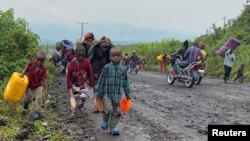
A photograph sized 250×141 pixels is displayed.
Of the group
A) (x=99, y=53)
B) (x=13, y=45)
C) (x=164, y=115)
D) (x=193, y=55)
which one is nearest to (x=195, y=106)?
(x=164, y=115)

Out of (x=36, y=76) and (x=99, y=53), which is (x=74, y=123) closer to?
(x=36, y=76)

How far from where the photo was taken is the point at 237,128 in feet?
23.0

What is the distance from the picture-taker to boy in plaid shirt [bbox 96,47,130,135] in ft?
31.4

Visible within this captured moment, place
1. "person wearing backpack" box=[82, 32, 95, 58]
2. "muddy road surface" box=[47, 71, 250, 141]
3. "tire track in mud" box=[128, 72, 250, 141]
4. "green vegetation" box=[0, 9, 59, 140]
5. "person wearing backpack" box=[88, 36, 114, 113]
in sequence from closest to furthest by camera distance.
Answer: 1. "muddy road surface" box=[47, 71, 250, 141]
2. "tire track in mud" box=[128, 72, 250, 141]
3. "person wearing backpack" box=[88, 36, 114, 113]
4. "person wearing backpack" box=[82, 32, 95, 58]
5. "green vegetation" box=[0, 9, 59, 140]

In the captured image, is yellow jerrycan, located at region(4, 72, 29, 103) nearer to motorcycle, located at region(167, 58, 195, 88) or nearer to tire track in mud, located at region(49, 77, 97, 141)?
tire track in mud, located at region(49, 77, 97, 141)

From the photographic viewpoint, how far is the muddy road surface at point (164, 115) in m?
9.70

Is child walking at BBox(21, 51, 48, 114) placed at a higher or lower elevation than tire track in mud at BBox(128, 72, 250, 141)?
higher

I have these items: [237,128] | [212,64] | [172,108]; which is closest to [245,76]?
[212,64]

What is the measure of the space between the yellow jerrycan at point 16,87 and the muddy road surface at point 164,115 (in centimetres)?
106

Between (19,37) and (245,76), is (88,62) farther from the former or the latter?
(245,76)

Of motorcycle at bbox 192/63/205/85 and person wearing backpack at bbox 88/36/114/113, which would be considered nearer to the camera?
person wearing backpack at bbox 88/36/114/113

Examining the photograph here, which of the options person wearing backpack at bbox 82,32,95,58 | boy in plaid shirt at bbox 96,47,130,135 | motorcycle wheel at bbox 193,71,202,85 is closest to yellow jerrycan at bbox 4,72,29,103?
boy in plaid shirt at bbox 96,47,130,135

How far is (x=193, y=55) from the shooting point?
20125 mm

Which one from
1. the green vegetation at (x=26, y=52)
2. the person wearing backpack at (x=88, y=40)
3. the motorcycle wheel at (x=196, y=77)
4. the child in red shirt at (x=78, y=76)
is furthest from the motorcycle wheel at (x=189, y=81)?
the child in red shirt at (x=78, y=76)
